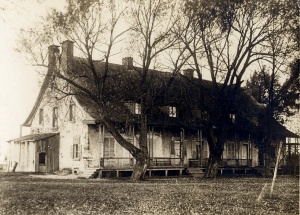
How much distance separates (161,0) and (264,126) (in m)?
13.1

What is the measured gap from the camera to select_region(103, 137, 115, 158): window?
93.0ft

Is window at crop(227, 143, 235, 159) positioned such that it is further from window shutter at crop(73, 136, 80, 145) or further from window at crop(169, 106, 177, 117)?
window shutter at crop(73, 136, 80, 145)

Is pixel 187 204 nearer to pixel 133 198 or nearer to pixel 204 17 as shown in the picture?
pixel 133 198

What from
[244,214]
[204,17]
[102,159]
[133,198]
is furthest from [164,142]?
[244,214]

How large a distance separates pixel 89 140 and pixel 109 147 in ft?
5.01

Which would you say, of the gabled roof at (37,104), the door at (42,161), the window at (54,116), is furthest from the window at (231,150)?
the gabled roof at (37,104)

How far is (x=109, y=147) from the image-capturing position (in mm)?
28484

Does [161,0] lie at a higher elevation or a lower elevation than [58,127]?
higher

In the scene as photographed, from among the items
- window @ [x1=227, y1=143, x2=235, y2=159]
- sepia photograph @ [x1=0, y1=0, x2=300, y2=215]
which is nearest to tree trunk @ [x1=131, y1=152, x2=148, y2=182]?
sepia photograph @ [x1=0, y1=0, x2=300, y2=215]

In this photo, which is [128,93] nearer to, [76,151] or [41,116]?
[76,151]

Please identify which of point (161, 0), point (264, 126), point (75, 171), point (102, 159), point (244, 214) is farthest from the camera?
point (264, 126)

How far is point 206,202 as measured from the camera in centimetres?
1296

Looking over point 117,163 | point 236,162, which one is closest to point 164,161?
point 117,163

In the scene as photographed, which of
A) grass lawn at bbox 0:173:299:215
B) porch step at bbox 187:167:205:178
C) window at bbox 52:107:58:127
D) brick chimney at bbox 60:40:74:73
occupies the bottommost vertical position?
porch step at bbox 187:167:205:178
